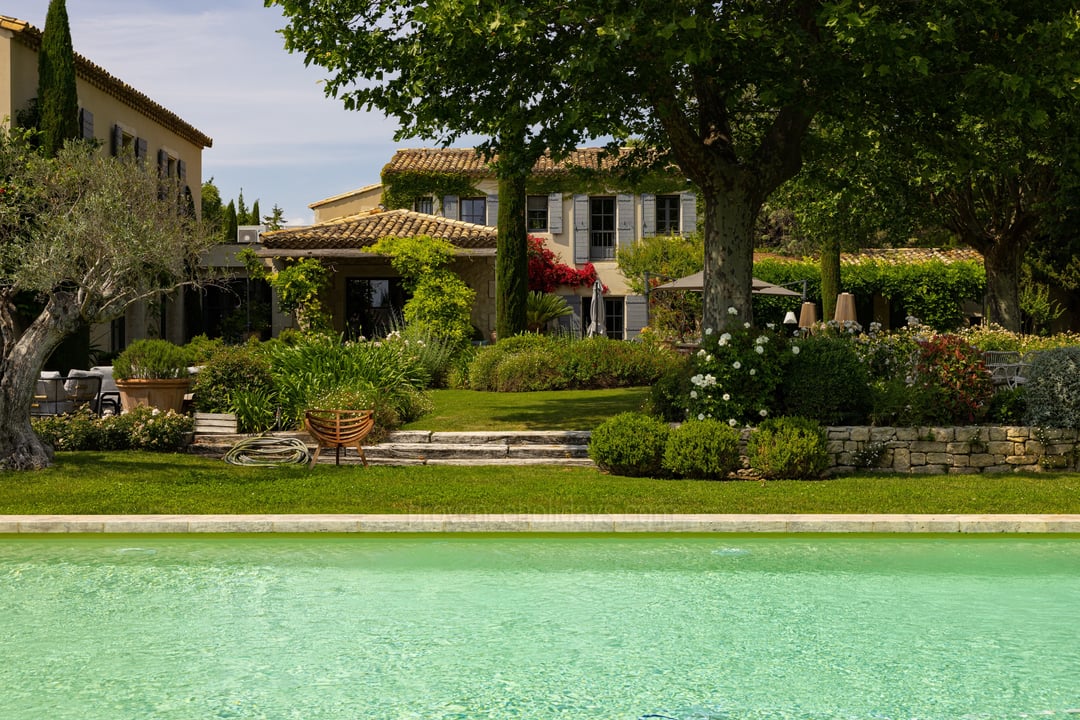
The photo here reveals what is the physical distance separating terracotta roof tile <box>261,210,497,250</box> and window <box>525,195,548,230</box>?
7298mm

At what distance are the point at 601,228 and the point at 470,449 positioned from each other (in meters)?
22.3

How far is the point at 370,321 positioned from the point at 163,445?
49.0 feet

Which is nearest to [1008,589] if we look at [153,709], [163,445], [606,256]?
[153,709]

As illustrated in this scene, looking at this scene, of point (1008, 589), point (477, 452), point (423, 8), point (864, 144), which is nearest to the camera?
point (1008, 589)

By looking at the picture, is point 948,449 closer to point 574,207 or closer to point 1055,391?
point 1055,391

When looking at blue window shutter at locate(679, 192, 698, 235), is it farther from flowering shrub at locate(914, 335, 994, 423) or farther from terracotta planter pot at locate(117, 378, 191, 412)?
terracotta planter pot at locate(117, 378, 191, 412)

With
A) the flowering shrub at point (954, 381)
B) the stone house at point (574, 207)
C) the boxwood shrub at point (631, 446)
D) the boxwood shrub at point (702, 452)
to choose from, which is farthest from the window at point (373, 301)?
the flowering shrub at point (954, 381)

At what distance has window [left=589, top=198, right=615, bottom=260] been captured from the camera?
121 ft

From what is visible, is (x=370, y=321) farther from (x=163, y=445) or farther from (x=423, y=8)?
(x=423, y=8)

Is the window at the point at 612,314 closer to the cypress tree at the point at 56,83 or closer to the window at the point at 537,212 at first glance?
the window at the point at 537,212

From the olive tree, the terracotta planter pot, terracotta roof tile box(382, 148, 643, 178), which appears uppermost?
terracotta roof tile box(382, 148, 643, 178)

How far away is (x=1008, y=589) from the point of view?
927cm

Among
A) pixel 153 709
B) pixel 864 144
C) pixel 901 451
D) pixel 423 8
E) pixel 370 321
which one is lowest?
pixel 153 709

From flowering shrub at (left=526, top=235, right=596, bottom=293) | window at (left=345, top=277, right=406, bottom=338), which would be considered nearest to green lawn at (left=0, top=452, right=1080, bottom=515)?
window at (left=345, top=277, right=406, bottom=338)
